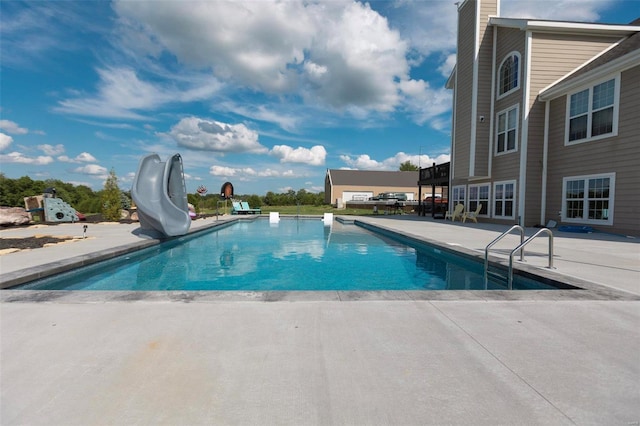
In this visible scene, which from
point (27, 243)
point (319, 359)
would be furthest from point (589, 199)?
point (27, 243)

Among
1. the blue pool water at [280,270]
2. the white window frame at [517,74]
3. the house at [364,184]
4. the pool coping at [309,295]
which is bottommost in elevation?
the blue pool water at [280,270]

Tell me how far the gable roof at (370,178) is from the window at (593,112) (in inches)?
1334

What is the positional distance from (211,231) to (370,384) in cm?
1354

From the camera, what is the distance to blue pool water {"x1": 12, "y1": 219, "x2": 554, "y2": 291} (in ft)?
18.4

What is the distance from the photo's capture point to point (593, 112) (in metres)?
11.5

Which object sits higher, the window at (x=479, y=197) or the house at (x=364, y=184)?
the house at (x=364, y=184)

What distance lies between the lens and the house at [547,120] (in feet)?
34.4

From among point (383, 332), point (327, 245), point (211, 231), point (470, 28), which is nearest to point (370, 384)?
point (383, 332)

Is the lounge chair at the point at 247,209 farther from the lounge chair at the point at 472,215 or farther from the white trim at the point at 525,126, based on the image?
the white trim at the point at 525,126

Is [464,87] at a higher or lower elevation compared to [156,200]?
higher

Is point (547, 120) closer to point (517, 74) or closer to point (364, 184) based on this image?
point (517, 74)

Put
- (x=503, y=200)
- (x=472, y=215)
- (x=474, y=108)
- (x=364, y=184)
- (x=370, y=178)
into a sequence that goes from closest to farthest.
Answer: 1. (x=503, y=200)
2. (x=474, y=108)
3. (x=472, y=215)
4. (x=364, y=184)
5. (x=370, y=178)

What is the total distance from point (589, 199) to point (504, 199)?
354cm

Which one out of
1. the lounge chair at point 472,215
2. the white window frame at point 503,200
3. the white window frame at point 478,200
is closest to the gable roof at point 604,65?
the white window frame at point 503,200
